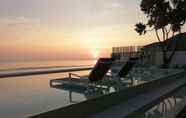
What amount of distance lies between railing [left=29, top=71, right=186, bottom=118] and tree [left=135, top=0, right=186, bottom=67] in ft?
38.2

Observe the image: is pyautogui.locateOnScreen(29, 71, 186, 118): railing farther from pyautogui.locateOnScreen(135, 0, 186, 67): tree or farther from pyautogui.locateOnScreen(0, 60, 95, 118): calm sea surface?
pyautogui.locateOnScreen(135, 0, 186, 67): tree

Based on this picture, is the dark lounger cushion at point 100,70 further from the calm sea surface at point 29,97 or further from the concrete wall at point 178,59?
the concrete wall at point 178,59

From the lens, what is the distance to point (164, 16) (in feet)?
56.4

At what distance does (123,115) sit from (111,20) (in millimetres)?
8260

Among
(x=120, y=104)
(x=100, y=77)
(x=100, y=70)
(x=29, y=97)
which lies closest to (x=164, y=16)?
(x=100, y=70)

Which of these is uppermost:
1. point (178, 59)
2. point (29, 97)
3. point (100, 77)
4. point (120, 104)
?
point (178, 59)

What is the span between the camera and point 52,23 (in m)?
10.6

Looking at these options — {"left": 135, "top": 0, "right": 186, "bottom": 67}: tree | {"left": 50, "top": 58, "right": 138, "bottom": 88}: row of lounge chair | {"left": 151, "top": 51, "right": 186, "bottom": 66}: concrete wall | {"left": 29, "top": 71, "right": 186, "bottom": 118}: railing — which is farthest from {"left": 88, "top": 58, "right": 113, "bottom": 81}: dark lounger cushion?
{"left": 151, "top": 51, "right": 186, "bottom": 66}: concrete wall

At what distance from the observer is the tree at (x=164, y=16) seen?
1700cm

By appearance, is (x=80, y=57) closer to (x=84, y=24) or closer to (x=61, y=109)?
(x=84, y=24)

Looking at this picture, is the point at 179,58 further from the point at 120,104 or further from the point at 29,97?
the point at 29,97

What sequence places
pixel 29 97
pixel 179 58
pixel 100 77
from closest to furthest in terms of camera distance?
pixel 29 97, pixel 100 77, pixel 179 58

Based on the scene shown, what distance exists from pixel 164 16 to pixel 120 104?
13.7m

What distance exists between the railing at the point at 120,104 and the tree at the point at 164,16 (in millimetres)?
11632
